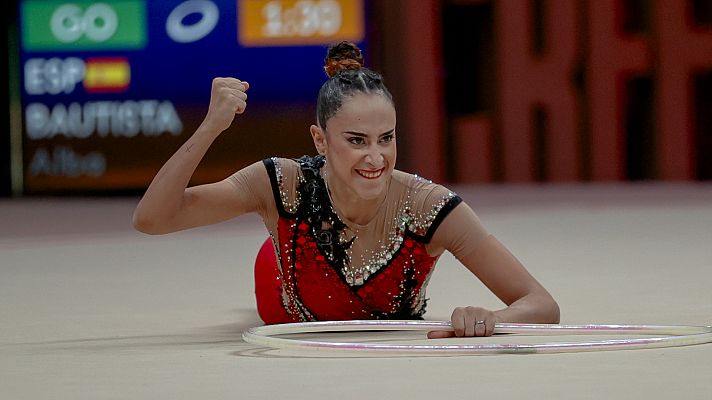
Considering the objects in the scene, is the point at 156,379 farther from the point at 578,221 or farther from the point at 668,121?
the point at 668,121

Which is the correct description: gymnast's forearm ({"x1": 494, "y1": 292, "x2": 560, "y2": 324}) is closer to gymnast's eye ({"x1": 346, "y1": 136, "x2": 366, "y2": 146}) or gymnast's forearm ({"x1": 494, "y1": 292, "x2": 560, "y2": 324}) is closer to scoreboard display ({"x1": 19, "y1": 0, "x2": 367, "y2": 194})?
gymnast's eye ({"x1": 346, "y1": 136, "x2": 366, "y2": 146})

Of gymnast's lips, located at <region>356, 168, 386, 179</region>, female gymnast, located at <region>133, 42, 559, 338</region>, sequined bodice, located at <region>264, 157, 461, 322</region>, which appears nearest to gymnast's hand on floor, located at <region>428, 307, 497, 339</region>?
female gymnast, located at <region>133, 42, 559, 338</region>

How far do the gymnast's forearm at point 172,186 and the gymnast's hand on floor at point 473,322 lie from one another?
0.69m

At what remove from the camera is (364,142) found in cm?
291

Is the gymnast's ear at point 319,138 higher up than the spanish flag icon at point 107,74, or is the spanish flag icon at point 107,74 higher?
the spanish flag icon at point 107,74

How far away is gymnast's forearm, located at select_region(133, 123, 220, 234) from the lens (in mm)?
2869

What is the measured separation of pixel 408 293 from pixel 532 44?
6922mm

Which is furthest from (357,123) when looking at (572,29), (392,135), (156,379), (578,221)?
(572,29)

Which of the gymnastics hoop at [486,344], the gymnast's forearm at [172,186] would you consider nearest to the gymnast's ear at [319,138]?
the gymnast's forearm at [172,186]

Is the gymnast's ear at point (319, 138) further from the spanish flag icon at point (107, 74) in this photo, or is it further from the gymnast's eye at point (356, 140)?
the spanish flag icon at point (107, 74)

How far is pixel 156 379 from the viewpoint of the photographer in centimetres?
238

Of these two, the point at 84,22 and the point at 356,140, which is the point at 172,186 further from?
the point at 84,22

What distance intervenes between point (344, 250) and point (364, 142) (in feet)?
0.99

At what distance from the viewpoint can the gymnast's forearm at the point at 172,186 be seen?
2869mm
